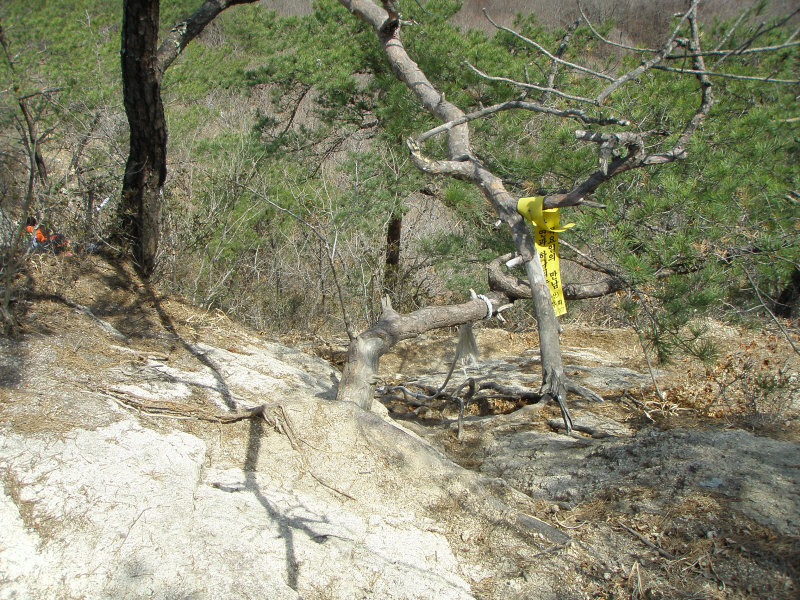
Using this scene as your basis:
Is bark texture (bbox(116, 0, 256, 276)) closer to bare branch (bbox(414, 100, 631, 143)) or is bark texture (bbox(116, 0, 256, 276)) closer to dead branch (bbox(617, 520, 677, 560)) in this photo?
bare branch (bbox(414, 100, 631, 143))

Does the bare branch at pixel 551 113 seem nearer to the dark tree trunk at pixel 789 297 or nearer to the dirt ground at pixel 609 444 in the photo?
the dirt ground at pixel 609 444

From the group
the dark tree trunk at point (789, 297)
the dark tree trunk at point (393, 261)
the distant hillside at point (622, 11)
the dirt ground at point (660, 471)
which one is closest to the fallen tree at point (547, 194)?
the dirt ground at point (660, 471)

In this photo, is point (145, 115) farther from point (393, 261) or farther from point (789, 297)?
point (789, 297)

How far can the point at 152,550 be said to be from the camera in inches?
76.7

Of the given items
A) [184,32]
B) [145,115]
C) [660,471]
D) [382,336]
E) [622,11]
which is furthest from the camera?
[622,11]

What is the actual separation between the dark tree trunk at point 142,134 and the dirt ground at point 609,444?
1.04 feet

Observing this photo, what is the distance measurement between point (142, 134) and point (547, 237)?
2963 millimetres

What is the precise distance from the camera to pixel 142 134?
4438 millimetres

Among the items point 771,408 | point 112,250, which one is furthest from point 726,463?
point 112,250

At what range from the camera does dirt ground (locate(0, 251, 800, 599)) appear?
210 cm

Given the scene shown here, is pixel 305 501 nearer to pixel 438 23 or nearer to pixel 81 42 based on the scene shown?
pixel 438 23

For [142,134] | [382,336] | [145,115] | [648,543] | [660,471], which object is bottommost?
[648,543]

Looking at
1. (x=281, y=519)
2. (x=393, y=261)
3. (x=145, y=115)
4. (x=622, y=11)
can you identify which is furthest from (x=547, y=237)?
(x=622, y=11)

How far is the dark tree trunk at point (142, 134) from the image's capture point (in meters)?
4.10
